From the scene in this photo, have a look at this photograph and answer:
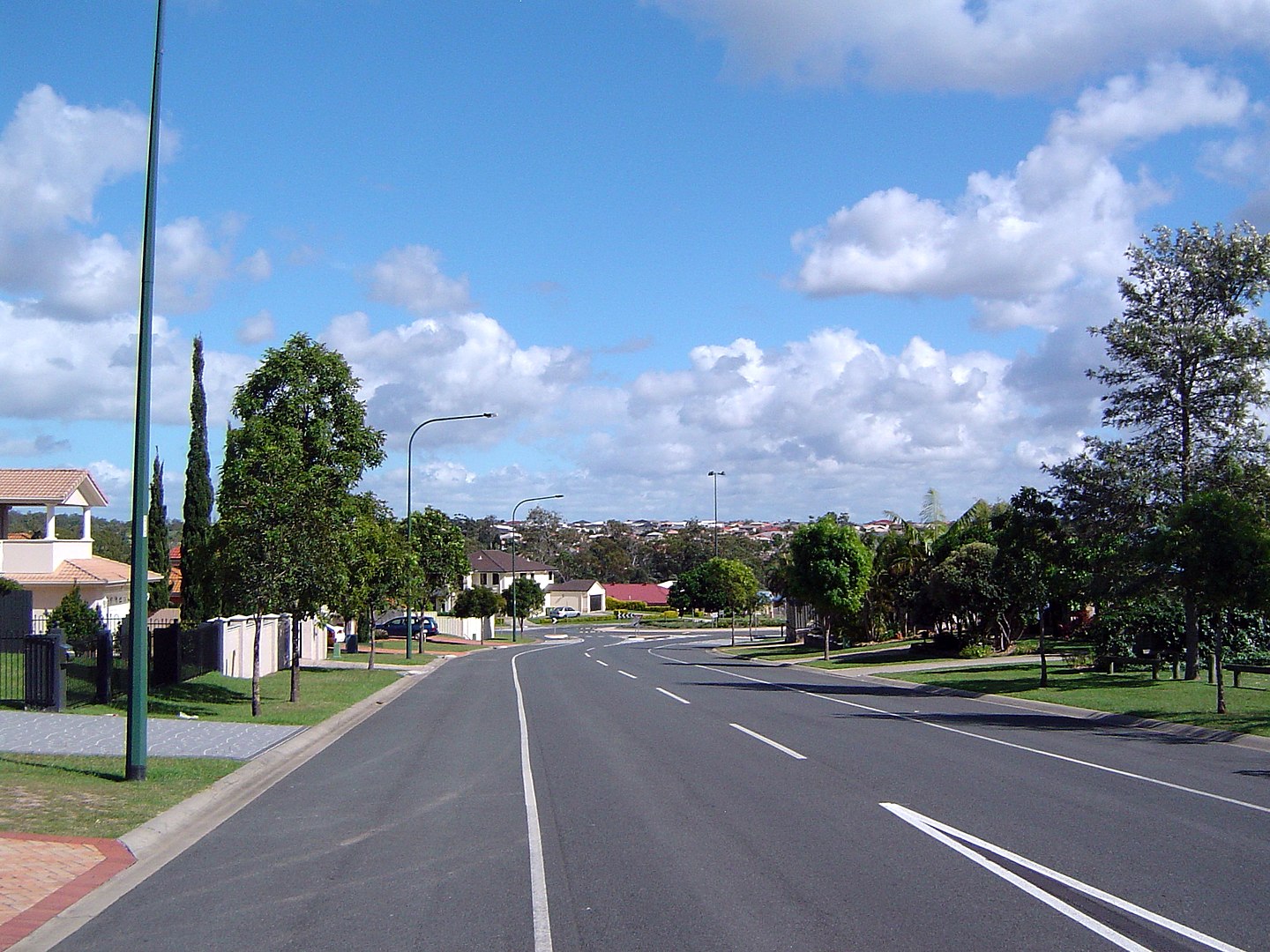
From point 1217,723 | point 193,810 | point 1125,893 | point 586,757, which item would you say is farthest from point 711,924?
point 1217,723

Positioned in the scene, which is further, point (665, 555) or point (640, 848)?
point (665, 555)

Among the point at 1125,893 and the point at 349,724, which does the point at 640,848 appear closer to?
the point at 1125,893

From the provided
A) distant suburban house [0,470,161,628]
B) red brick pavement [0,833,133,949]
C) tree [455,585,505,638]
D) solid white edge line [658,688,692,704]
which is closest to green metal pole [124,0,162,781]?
red brick pavement [0,833,133,949]

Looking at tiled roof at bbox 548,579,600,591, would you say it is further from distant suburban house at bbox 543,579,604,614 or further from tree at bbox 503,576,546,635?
tree at bbox 503,576,546,635

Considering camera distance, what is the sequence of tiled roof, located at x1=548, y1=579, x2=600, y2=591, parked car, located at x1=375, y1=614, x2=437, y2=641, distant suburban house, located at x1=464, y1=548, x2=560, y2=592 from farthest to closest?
tiled roof, located at x1=548, y1=579, x2=600, y2=591 < distant suburban house, located at x1=464, y1=548, x2=560, y2=592 < parked car, located at x1=375, y1=614, x2=437, y2=641

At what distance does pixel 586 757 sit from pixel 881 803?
5.24m

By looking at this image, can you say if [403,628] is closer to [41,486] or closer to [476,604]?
[476,604]

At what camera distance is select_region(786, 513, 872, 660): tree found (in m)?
50.6

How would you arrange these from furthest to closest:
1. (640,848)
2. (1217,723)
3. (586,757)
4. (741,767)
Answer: (1217,723) → (586,757) → (741,767) → (640,848)

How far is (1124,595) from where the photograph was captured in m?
27.3

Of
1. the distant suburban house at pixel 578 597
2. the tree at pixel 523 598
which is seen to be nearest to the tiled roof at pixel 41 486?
the tree at pixel 523 598

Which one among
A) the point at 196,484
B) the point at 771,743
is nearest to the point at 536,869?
the point at 771,743

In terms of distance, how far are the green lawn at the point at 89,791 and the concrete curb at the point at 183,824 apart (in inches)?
7.9

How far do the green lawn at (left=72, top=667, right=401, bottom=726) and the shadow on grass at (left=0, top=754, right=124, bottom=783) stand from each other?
5.78 m
